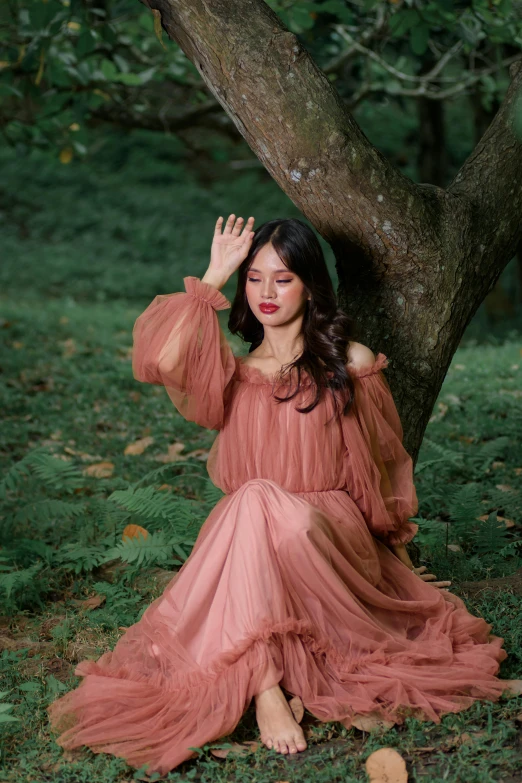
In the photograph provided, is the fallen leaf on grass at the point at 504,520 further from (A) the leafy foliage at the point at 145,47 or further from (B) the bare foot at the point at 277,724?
(A) the leafy foliage at the point at 145,47

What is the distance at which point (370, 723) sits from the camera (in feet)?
9.26

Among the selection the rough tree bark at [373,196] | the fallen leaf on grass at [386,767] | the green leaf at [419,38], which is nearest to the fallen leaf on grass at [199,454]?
the rough tree bark at [373,196]

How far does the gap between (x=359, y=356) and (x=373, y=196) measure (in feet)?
2.01

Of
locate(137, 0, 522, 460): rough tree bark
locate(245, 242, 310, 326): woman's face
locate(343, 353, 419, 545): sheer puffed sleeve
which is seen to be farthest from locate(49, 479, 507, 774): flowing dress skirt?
locate(137, 0, 522, 460): rough tree bark

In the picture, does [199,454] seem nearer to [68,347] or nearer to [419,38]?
[419,38]

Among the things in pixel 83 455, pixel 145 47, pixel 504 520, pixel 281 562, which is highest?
pixel 145 47

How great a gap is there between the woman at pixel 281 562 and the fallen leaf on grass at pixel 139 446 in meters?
2.32

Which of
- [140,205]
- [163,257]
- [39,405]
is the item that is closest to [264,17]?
[39,405]

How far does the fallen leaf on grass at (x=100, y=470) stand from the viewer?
17.5 feet

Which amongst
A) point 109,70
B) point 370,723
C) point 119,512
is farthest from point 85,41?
point 370,723

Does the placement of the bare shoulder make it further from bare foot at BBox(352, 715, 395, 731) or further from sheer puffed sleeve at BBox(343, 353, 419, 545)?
bare foot at BBox(352, 715, 395, 731)

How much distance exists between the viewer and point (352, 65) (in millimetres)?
7871

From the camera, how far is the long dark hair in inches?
127

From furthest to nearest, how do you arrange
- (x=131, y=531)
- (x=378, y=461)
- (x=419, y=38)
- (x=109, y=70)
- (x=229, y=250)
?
(x=109, y=70) → (x=419, y=38) → (x=131, y=531) → (x=378, y=461) → (x=229, y=250)
